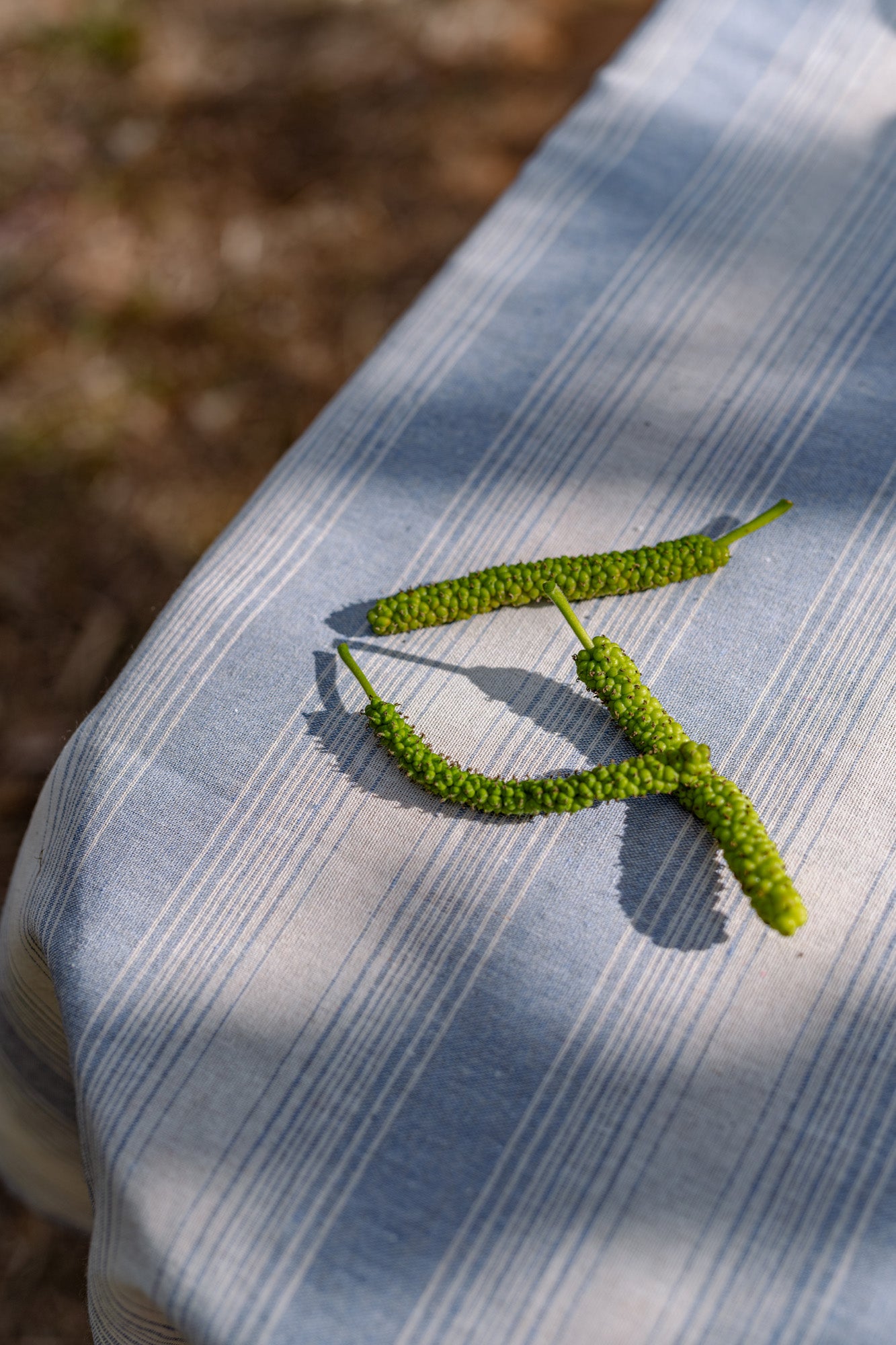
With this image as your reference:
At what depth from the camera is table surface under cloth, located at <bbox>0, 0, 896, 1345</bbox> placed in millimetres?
638

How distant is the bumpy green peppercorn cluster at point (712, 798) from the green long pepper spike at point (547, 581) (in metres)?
0.06

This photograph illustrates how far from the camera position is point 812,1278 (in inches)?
24.3

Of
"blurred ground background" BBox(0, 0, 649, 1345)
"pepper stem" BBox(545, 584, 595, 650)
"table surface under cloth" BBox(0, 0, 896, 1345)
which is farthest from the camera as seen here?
"blurred ground background" BBox(0, 0, 649, 1345)

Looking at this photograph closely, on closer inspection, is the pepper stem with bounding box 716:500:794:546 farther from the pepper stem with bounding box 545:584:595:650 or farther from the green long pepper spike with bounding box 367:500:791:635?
the pepper stem with bounding box 545:584:595:650

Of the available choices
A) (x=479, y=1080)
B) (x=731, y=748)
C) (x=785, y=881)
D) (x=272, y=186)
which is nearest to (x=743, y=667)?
(x=731, y=748)

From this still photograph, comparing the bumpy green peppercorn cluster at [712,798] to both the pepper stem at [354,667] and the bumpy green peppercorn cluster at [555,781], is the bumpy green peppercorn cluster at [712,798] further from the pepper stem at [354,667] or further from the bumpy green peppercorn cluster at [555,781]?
the pepper stem at [354,667]

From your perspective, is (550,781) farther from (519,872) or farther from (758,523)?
(758,523)

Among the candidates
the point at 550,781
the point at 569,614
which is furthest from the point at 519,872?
the point at 569,614

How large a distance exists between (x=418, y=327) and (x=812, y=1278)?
2.85ft

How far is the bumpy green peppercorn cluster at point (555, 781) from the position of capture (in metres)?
0.74

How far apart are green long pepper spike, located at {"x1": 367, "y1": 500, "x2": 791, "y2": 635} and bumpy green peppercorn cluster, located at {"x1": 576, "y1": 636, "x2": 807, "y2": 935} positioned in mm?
58

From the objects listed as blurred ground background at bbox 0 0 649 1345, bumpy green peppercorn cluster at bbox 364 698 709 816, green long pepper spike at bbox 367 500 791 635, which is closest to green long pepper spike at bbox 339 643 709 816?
bumpy green peppercorn cluster at bbox 364 698 709 816

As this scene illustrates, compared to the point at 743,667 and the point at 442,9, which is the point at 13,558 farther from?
the point at 442,9

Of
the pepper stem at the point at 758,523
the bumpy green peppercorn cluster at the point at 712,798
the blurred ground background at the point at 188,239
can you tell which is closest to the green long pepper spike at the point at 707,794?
the bumpy green peppercorn cluster at the point at 712,798
